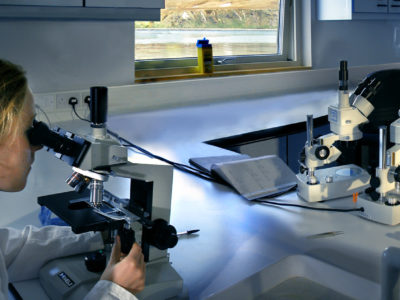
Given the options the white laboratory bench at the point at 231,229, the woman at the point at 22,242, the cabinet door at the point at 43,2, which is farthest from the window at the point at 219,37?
the woman at the point at 22,242

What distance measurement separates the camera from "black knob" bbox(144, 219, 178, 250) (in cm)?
113

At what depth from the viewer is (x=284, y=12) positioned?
4.31m

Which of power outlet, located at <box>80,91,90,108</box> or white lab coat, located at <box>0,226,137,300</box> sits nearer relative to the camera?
white lab coat, located at <box>0,226,137,300</box>

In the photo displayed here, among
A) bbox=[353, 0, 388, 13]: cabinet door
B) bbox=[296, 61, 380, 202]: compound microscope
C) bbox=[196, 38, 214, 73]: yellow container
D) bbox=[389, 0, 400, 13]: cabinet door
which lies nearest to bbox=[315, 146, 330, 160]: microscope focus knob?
bbox=[296, 61, 380, 202]: compound microscope

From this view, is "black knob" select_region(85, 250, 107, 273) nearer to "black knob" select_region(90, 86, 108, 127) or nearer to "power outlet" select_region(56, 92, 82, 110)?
"black knob" select_region(90, 86, 108, 127)

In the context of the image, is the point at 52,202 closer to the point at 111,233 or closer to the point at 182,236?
the point at 111,233

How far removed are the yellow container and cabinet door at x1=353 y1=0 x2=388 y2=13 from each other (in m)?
1.21

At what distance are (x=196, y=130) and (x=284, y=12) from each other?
1987 millimetres

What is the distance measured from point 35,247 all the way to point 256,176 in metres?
0.85

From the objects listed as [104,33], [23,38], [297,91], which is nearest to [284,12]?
[297,91]

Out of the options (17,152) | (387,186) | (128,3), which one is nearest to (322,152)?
(387,186)

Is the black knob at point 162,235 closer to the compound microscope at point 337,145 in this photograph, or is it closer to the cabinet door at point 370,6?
the compound microscope at point 337,145

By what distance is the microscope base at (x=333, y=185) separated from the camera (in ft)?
5.53

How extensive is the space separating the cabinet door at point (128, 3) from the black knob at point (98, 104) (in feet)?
4.93
